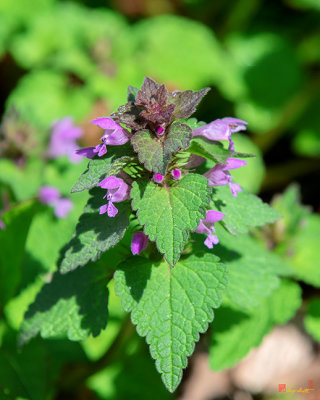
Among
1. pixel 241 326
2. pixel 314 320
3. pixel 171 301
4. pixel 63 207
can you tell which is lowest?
pixel 314 320

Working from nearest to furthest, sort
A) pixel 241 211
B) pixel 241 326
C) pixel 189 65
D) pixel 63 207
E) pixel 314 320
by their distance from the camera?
pixel 241 211
pixel 241 326
pixel 314 320
pixel 63 207
pixel 189 65

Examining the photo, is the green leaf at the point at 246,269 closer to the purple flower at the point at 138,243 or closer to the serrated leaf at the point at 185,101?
the purple flower at the point at 138,243

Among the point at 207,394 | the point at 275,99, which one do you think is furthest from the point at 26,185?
the point at 275,99

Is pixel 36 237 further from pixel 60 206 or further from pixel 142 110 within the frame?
pixel 142 110

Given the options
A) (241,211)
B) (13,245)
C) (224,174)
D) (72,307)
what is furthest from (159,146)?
(13,245)

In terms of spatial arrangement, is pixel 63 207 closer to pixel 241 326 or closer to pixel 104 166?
pixel 241 326

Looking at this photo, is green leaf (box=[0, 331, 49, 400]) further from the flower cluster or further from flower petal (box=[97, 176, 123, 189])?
flower petal (box=[97, 176, 123, 189])

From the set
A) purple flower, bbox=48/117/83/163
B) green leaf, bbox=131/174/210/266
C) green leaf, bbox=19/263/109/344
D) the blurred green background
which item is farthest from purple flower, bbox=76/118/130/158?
the blurred green background
